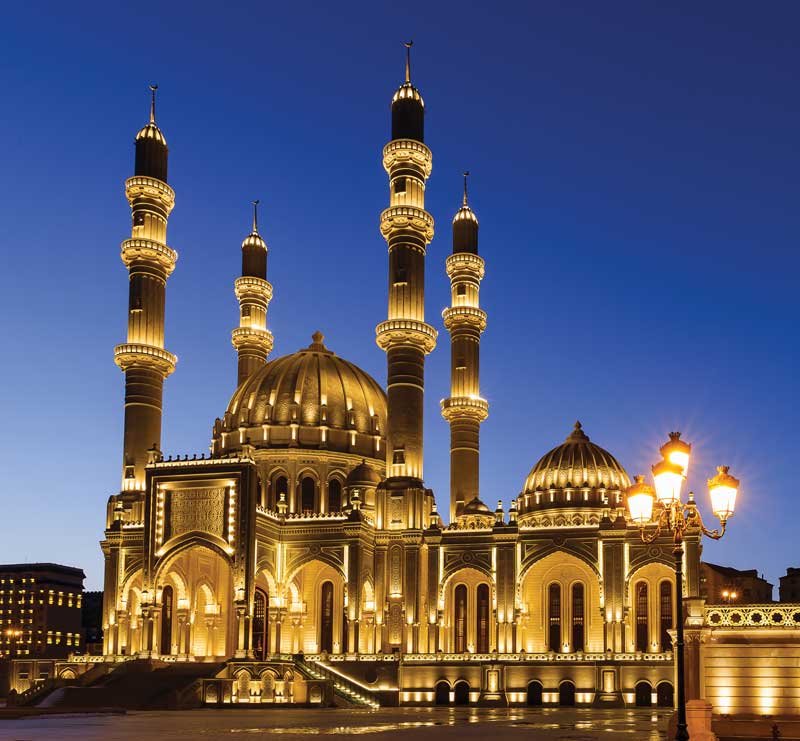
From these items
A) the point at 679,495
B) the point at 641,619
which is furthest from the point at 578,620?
the point at 679,495

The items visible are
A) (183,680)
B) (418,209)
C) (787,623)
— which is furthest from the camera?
(418,209)

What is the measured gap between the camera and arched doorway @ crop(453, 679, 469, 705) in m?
61.2

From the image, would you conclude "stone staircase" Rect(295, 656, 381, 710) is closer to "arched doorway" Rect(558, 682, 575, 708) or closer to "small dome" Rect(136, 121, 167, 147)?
"arched doorway" Rect(558, 682, 575, 708)

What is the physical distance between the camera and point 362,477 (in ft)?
227

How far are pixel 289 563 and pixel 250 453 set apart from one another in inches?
284

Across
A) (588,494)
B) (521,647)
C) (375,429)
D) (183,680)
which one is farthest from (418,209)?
(183,680)

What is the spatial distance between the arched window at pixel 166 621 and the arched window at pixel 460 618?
1571cm

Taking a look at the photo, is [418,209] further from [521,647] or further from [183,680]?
[183,680]

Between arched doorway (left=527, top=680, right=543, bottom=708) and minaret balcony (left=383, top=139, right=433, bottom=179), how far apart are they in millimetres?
30397

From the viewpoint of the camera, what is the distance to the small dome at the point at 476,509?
70.4 metres

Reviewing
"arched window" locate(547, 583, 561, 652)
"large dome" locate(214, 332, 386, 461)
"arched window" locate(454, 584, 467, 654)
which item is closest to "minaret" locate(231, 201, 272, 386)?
"large dome" locate(214, 332, 386, 461)

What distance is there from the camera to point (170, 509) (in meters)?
61.4

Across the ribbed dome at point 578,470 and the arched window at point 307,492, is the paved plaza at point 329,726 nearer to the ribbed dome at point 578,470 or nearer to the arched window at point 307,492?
the arched window at point 307,492

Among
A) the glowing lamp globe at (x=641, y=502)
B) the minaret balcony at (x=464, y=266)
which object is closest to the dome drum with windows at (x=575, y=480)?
the minaret balcony at (x=464, y=266)
